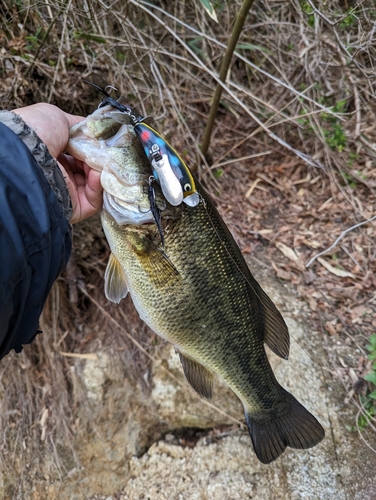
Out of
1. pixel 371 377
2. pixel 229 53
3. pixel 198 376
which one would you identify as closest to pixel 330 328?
pixel 371 377

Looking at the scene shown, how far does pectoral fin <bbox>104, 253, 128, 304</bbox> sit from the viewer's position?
1.74m

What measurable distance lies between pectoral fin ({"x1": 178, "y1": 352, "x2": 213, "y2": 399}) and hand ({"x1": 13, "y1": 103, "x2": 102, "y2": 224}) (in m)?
0.86

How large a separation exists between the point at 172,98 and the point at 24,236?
1803 mm

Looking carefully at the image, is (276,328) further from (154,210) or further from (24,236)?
(24,236)

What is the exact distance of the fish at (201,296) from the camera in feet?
5.13

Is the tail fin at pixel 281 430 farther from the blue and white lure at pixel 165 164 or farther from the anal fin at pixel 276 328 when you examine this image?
the blue and white lure at pixel 165 164

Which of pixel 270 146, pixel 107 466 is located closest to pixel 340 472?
pixel 107 466

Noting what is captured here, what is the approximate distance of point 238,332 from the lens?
5.69 feet

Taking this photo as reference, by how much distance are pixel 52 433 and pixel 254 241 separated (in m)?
2.12

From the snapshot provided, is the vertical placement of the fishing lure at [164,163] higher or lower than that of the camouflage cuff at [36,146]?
lower

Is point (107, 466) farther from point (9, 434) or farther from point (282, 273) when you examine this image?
point (282, 273)

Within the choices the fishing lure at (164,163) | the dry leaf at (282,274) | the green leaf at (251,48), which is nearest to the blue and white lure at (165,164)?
the fishing lure at (164,163)

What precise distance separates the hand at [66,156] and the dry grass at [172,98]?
543 mm

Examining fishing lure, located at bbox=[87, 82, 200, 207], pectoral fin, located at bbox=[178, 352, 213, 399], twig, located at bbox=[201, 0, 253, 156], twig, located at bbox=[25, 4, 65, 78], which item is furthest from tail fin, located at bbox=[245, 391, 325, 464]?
twig, located at bbox=[25, 4, 65, 78]
